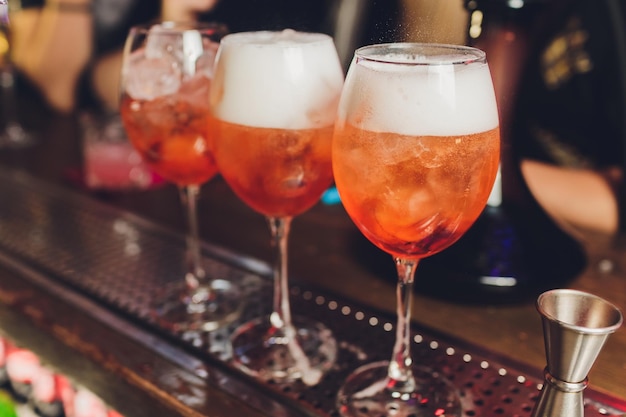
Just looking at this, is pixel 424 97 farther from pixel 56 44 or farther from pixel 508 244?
pixel 56 44

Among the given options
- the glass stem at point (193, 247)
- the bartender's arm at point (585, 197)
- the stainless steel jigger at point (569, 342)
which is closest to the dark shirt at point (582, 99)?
the bartender's arm at point (585, 197)

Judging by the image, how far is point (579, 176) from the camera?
1.51 meters

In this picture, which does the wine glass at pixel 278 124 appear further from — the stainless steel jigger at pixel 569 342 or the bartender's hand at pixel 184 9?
the bartender's hand at pixel 184 9

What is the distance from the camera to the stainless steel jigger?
0.56 metres

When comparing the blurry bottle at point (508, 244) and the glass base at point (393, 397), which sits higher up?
the blurry bottle at point (508, 244)

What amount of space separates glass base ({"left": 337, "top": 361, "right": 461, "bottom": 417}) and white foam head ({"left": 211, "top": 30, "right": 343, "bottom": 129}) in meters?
0.33

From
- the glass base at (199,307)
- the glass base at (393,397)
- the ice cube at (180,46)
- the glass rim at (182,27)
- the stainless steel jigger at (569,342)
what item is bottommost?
the glass base at (199,307)

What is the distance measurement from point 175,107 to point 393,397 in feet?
1.71

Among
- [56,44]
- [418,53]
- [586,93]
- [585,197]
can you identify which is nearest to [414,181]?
[418,53]

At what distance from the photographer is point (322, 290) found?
1057 millimetres

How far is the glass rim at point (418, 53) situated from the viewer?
65 cm

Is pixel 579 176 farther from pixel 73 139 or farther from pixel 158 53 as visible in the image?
pixel 73 139

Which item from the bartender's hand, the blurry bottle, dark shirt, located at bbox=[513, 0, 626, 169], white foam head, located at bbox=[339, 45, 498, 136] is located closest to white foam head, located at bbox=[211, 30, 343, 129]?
white foam head, located at bbox=[339, 45, 498, 136]

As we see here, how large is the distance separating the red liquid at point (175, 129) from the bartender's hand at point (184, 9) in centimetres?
39
